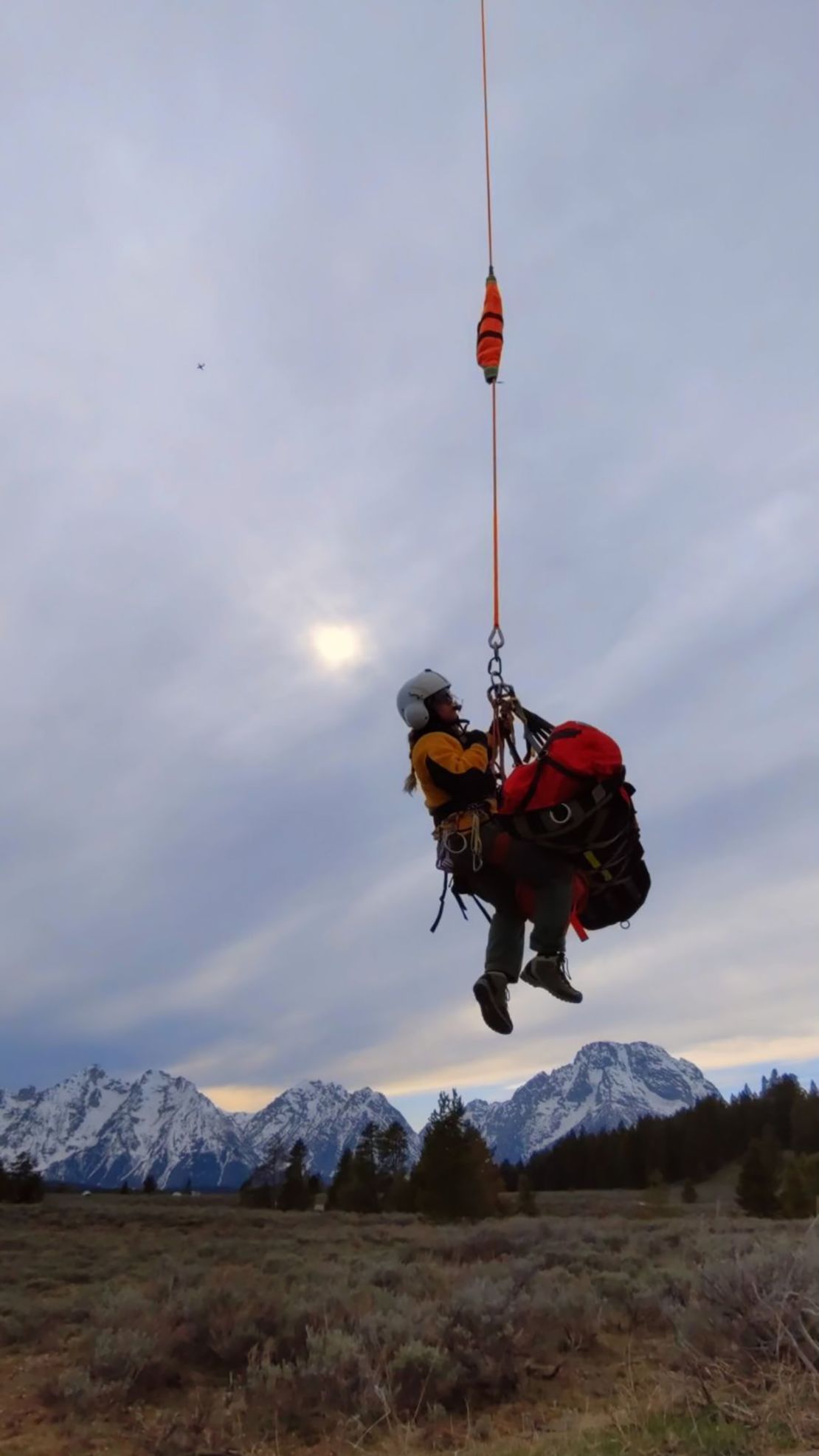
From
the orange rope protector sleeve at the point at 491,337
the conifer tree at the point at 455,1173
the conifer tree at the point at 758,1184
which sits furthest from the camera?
the conifer tree at the point at 758,1184

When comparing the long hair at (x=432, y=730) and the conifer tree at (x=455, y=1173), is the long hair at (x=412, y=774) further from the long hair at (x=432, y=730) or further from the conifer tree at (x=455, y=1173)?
the conifer tree at (x=455, y=1173)

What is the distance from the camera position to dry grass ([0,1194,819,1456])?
7215 mm

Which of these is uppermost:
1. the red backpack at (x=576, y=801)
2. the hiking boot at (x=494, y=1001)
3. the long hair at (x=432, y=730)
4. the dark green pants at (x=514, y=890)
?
the long hair at (x=432, y=730)

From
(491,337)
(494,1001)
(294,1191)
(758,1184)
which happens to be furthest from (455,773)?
(294,1191)

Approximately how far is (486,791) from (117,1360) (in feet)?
26.4

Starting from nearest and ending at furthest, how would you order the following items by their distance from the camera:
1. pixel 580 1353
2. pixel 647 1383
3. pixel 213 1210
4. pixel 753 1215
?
pixel 647 1383, pixel 580 1353, pixel 213 1210, pixel 753 1215

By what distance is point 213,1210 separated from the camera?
31.3 meters

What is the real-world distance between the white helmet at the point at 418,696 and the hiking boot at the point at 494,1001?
1.49 metres

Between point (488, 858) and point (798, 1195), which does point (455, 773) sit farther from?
point (798, 1195)

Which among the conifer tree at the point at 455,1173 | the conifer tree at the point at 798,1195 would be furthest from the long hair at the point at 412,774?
the conifer tree at the point at 798,1195

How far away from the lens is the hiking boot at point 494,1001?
5.41 m

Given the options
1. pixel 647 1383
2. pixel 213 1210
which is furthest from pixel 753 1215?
pixel 647 1383

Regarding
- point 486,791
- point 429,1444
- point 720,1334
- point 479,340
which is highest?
point 479,340

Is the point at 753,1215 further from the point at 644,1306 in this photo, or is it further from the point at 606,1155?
the point at 606,1155
